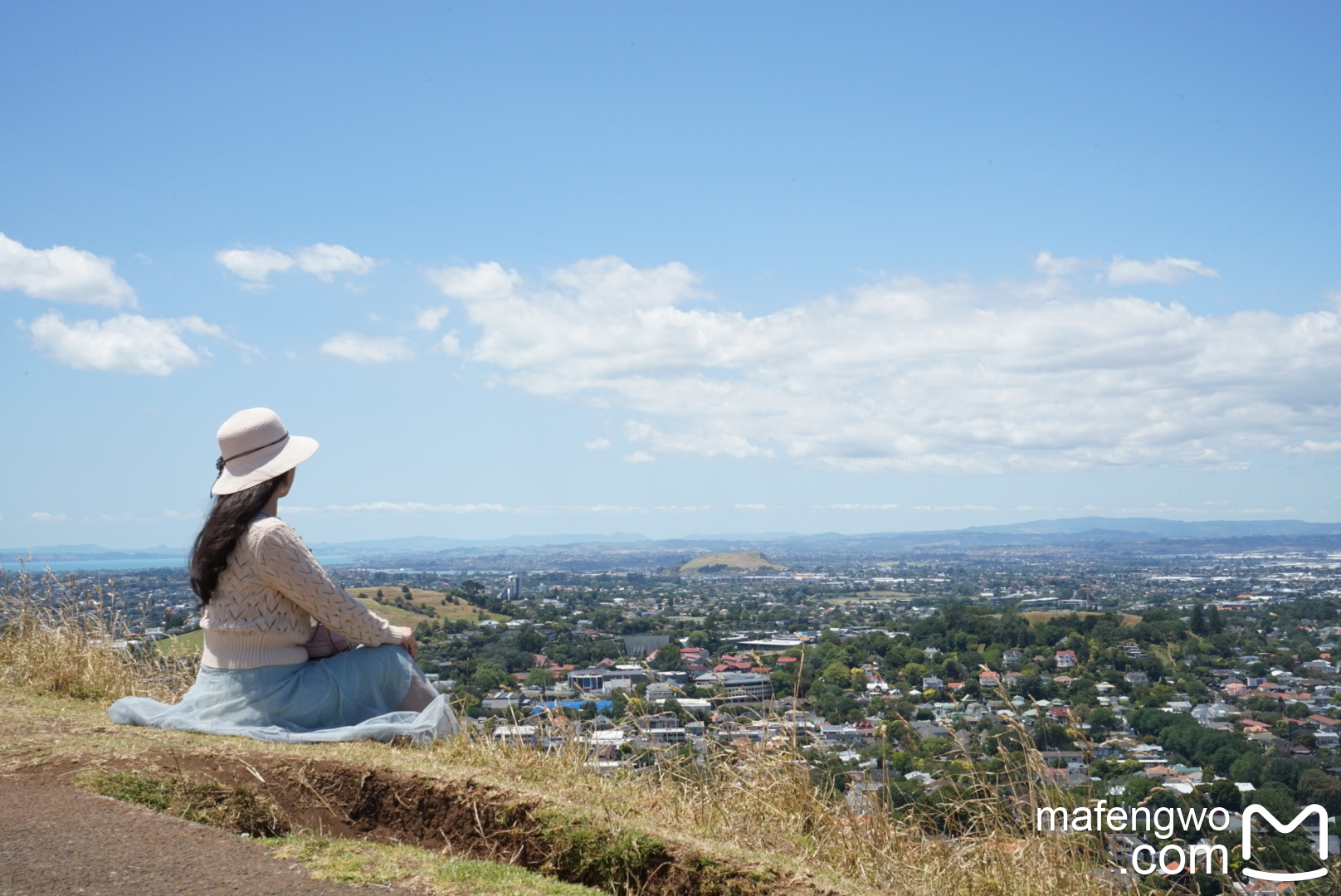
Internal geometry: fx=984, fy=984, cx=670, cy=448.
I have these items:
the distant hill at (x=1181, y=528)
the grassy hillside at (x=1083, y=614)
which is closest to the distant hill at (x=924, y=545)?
the distant hill at (x=1181, y=528)

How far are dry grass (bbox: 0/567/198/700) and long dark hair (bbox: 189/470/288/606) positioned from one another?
2553 millimetres

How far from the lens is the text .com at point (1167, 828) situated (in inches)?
165

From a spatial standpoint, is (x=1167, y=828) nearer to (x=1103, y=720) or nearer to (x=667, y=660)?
(x=1103, y=720)

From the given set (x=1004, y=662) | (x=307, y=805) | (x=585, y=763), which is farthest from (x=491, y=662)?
(x=1004, y=662)

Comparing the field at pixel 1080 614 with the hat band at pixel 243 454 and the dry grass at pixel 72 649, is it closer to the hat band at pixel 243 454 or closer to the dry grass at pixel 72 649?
the dry grass at pixel 72 649

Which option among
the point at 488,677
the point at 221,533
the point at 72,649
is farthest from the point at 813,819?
the point at 72,649

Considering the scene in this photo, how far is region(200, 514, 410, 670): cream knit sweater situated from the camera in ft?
14.7

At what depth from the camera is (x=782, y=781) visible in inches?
179

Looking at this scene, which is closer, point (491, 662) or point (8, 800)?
point (8, 800)

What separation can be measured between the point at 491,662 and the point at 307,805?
6.94 m

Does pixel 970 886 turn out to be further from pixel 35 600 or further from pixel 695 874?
pixel 35 600

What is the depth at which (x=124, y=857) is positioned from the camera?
3.10 m

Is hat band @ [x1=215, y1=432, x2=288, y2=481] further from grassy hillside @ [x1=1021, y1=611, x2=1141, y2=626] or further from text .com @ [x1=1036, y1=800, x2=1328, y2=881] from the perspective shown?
grassy hillside @ [x1=1021, y1=611, x2=1141, y2=626]

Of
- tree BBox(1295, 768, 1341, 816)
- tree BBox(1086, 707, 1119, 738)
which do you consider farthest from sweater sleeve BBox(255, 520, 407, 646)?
tree BBox(1295, 768, 1341, 816)
